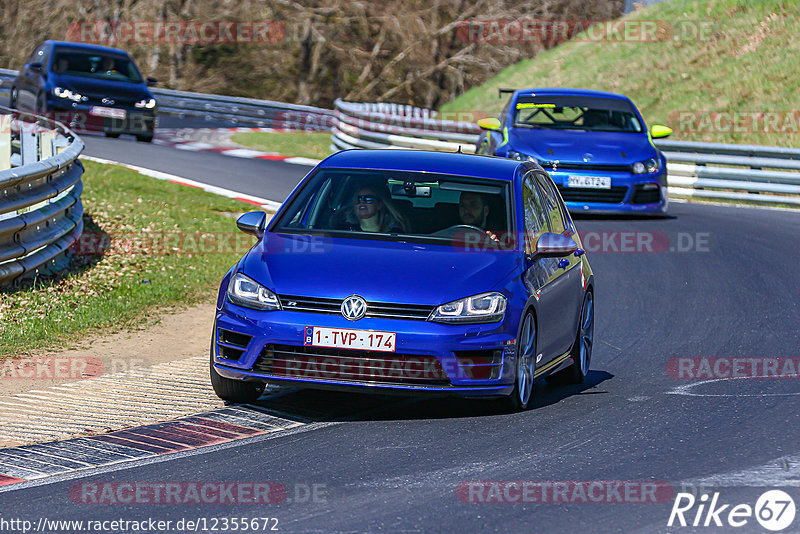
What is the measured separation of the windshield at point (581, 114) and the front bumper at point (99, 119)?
10200 mm

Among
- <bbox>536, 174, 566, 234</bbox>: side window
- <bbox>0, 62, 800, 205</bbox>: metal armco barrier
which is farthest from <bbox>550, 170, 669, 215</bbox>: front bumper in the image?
<bbox>536, 174, 566, 234</bbox>: side window

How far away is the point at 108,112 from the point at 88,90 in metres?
0.56

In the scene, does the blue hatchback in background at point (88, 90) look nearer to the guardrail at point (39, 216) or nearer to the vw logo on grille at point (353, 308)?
the guardrail at point (39, 216)

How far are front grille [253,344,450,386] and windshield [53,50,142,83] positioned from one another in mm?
20223

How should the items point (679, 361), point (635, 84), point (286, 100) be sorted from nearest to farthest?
point (679, 361) < point (635, 84) < point (286, 100)

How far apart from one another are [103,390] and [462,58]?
37250mm

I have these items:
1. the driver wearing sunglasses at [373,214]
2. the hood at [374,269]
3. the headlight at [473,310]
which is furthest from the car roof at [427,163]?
the headlight at [473,310]

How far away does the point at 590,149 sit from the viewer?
1697 centimetres

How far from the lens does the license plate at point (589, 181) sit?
16750 millimetres

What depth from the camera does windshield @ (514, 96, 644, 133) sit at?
18.1 metres

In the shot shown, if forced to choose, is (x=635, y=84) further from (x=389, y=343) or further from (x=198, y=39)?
(x=389, y=343)

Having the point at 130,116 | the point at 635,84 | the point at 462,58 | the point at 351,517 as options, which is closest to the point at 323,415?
the point at 351,517

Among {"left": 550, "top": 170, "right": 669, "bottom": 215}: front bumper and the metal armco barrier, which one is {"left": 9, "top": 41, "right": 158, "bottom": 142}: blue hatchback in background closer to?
the metal armco barrier

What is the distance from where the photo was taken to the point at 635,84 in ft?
105
